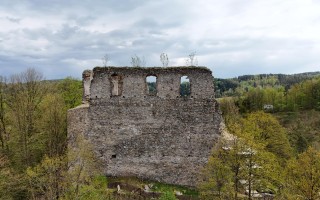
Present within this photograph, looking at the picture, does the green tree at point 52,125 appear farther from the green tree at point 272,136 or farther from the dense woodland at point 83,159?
the green tree at point 272,136

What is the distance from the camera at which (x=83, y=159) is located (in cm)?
1912

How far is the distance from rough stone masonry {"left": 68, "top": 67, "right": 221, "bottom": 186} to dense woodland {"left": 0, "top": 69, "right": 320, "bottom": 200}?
2.62ft

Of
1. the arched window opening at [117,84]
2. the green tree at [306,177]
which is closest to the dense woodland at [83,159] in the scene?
the green tree at [306,177]

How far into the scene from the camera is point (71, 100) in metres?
33.6

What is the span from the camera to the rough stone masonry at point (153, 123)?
69.4ft

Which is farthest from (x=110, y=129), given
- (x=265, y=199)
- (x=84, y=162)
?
(x=265, y=199)

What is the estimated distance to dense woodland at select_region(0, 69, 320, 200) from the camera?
16859 millimetres

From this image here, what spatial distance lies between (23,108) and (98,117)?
6904 mm

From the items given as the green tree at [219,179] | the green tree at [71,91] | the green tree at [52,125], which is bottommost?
the green tree at [219,179]

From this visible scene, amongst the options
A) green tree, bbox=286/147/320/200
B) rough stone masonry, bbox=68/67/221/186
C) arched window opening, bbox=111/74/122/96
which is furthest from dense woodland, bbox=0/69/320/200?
arched window opening, bbox=111/74/122/96

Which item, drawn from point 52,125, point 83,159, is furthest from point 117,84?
point 52,125

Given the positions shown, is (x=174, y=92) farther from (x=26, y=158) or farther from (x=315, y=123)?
(x=315, y=123)

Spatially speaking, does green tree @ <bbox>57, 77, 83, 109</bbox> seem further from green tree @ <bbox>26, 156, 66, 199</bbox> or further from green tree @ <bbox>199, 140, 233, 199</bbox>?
green tree @ <bbox>199, 140, 233, 199</bbox>

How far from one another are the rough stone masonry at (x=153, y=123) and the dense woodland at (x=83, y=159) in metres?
0.80
